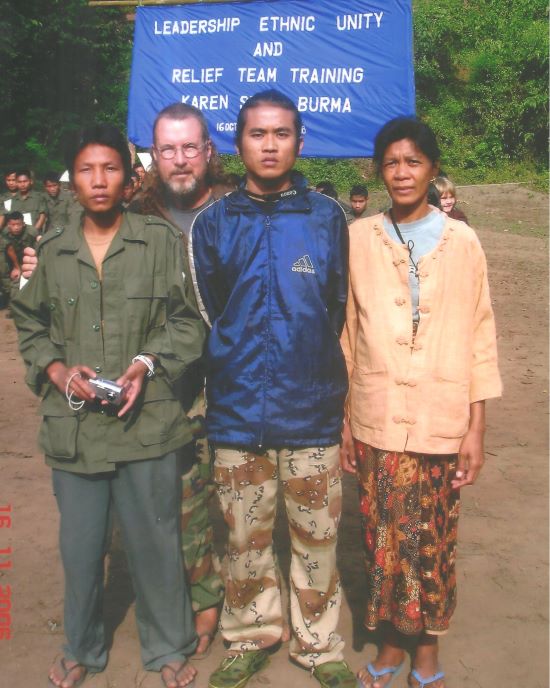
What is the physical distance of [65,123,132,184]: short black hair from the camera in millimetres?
2365

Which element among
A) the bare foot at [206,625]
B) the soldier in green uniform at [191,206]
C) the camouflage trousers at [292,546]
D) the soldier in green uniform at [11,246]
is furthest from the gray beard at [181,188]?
the soldier in green uniform at [11,246]

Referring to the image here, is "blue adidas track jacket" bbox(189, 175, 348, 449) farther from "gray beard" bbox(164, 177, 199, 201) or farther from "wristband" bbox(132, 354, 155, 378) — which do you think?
"gray beard" bbox(164, 177, 199, 201)

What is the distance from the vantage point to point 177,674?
8.68 ft

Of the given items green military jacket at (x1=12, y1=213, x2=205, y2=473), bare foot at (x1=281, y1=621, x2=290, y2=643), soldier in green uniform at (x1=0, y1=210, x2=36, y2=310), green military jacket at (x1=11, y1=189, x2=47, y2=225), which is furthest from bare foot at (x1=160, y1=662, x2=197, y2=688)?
green military jacket at (x1=11, y1=189, x2=47, y2=225)

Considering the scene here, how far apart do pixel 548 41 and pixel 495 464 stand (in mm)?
16808

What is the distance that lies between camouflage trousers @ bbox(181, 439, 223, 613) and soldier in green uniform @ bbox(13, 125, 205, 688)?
0.82 ft

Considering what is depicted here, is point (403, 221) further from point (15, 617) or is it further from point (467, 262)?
point (15, 617)

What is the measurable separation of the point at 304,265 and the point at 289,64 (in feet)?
10.8

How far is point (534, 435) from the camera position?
505 centimetres

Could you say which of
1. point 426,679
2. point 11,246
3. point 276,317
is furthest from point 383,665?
point 11,246

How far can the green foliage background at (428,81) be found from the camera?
14531 millimetres

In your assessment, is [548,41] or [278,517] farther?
[548,41]

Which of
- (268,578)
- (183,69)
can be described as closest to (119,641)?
(268,578)

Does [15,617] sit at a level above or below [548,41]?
below
